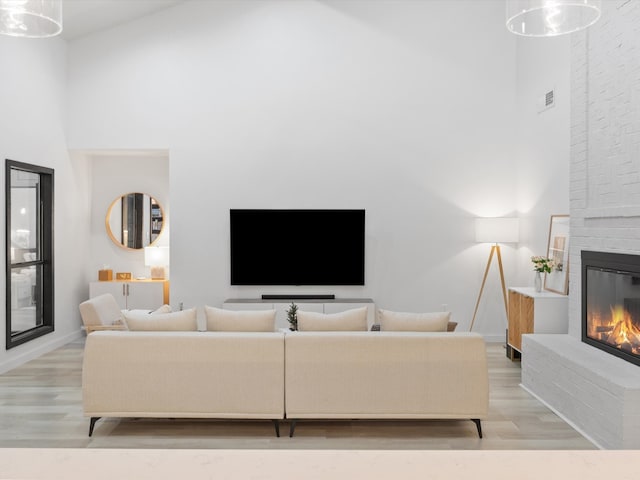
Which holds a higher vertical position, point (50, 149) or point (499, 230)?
point (50, 149)

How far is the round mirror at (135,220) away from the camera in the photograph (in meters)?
8.47

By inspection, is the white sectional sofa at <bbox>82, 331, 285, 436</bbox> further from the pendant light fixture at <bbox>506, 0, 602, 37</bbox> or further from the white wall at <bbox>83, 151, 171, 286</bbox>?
the white wall at <bbox>83, 151, 171, 286</bbox>

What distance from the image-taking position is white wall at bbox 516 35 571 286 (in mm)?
6359

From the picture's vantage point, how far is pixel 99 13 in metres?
7.15

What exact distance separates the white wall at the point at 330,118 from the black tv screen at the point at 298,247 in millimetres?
138

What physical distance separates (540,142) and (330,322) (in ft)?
13.1

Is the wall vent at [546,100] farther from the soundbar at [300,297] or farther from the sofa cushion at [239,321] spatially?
the sofa cushion at [239,321]

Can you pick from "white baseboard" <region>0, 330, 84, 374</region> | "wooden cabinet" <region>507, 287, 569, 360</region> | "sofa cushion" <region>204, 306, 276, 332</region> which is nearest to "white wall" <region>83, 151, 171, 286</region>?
"white baseboard" <region>0, 330, 84, 374</region>

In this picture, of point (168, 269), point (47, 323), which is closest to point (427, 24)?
point (168, 269)

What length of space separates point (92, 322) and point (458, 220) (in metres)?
4.56

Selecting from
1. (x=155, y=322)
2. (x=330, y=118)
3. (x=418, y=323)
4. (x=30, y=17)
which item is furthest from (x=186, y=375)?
(x=330, y=118)

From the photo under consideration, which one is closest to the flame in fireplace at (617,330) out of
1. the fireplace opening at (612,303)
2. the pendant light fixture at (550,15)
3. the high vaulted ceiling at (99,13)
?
the fireplace opening at (612,303)

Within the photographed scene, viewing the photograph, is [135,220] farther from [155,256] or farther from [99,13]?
[99,13]

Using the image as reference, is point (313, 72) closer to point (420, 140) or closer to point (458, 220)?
point (420, 140)
